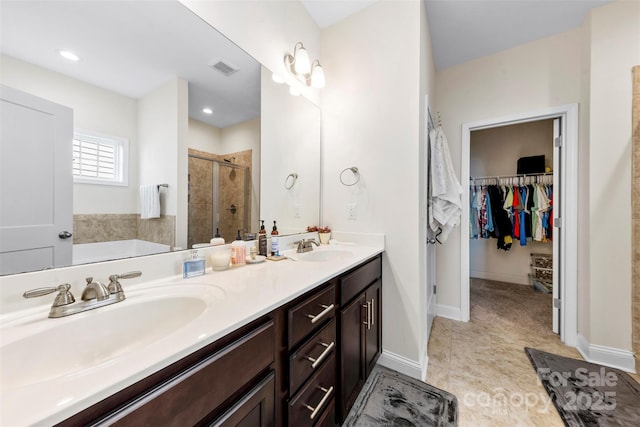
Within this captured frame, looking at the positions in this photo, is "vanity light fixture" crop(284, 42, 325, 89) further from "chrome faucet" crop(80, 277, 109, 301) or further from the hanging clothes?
the hanging clothes

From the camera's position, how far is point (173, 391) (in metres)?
0.50

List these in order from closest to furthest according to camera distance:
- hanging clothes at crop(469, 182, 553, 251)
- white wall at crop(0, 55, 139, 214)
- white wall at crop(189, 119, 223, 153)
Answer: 1. white wall at crop(0, 55, 139, 214)
2. white wall at crop(189, 119, 223, 153)
3. hanging clothes at crop(469, 182, 553, 251)

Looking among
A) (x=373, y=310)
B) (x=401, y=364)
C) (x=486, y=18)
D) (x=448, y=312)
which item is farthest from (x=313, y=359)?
(x=486, y=18)

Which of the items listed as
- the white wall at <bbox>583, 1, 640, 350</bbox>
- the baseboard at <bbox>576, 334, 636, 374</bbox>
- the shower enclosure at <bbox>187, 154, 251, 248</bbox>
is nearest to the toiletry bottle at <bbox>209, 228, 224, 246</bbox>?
the shower enclosure at <bbox>187, 154, 251, 248</bbox>

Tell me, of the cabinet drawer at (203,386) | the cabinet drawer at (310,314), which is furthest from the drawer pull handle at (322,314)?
the cabinet drawer at (203,386)

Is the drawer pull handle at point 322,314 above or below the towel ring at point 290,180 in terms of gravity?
below

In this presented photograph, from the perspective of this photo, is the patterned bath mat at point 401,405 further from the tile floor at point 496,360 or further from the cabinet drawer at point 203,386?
the cabinet drawer at point 203,386

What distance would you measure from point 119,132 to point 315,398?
1.29 m

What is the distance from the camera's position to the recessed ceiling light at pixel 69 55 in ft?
2.57

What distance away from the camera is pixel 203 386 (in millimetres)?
562

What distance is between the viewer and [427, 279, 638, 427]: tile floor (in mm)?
1368

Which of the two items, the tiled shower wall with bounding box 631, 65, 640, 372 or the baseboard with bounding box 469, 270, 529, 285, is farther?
the baseboard with bounding box 469, 270, 529, 285

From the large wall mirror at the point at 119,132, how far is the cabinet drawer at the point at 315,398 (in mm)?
808

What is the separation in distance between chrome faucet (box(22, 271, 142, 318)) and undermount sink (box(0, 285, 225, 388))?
0.02 metres
